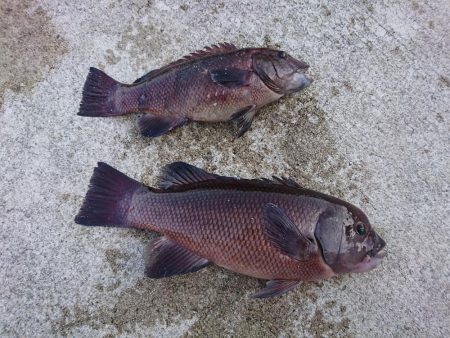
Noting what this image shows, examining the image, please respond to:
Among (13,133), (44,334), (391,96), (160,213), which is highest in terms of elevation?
(391,96)

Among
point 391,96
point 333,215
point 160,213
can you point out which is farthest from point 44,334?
point 391,96

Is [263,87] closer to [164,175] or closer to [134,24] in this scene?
[164,175]

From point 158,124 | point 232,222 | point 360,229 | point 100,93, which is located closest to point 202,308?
point 232,222

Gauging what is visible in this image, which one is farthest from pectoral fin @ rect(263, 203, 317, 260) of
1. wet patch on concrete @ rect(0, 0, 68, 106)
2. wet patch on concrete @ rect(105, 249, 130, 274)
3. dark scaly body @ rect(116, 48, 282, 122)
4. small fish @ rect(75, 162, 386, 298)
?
wet patch on concrete @ rect(0, 0, 68, 106)

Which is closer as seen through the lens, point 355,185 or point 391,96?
point 355,185

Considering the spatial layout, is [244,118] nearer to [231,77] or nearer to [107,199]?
[231,77]

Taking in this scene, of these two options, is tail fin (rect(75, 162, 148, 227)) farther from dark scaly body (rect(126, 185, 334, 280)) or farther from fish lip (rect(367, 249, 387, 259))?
fish lip (rect(367, 249, 387, 259))

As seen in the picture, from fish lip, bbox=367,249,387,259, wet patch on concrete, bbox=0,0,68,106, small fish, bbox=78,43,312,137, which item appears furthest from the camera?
wet patch on concrete, bbox=0,0,68,106

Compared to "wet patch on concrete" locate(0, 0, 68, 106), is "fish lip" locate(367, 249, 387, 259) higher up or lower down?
higher up

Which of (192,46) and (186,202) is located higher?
(192,46)
